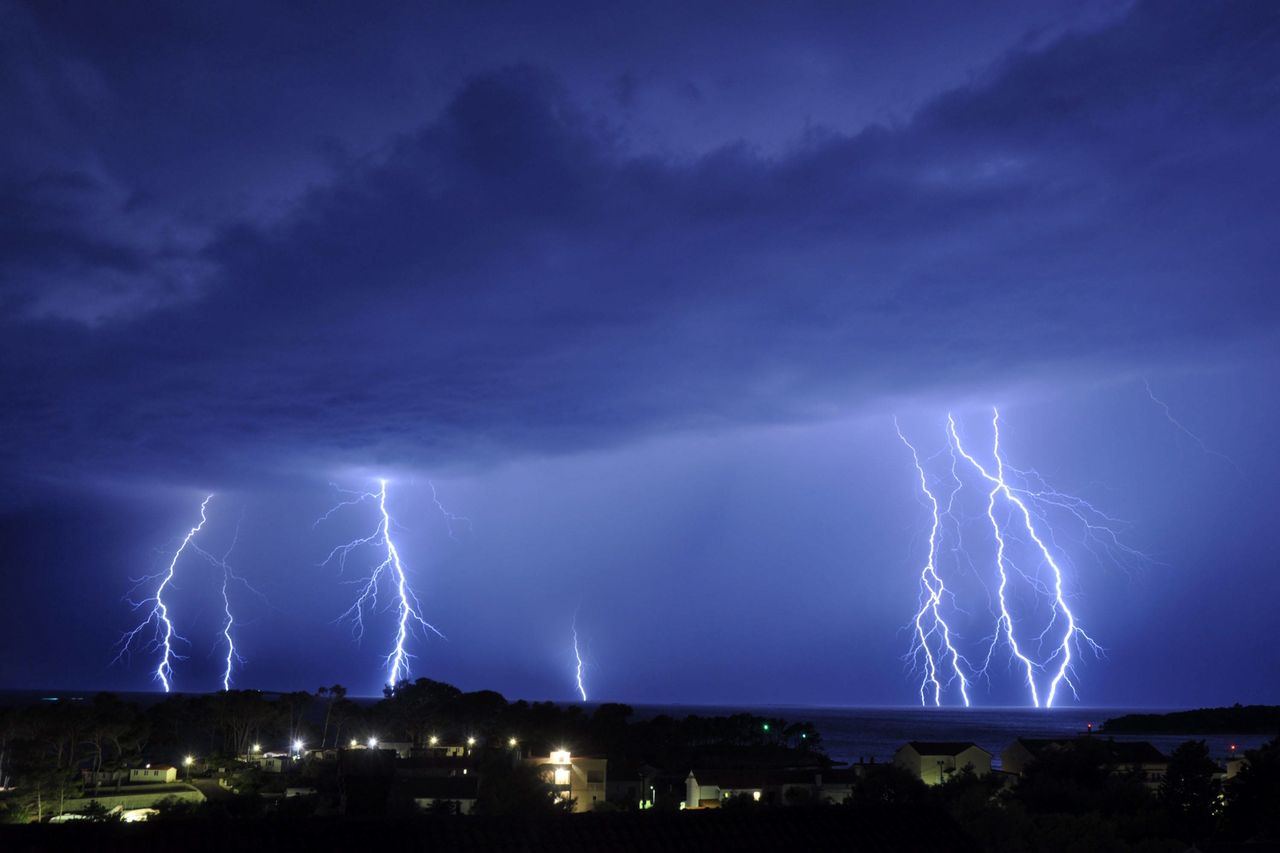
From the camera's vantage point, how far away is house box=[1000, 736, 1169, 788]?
4444 centimetres

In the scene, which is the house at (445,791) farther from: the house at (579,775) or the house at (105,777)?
the house at (105,777)

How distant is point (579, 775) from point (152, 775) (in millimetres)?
22629

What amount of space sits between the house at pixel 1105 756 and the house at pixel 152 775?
4251 centimetres

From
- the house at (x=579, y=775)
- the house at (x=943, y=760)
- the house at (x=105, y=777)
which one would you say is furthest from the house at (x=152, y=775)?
the house at (x=943, y=760)

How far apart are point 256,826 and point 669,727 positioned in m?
77.5

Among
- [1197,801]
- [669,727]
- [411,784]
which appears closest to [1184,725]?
[669,727]

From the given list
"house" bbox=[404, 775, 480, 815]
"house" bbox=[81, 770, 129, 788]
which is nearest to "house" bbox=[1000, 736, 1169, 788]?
"house" bbox=[404, 775, 480, 815]

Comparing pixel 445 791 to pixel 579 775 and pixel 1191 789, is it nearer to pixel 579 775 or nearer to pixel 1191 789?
pixel 579 775

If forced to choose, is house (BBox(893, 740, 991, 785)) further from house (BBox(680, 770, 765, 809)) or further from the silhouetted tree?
the silhouetted tree

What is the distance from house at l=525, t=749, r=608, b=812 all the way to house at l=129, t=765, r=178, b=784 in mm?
18769

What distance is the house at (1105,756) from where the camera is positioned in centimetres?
4444

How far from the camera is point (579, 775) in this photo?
48312mm

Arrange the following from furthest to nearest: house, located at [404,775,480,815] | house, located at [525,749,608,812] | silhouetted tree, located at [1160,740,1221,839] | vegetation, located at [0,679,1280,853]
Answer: house, located at [525,749,608,812] < house, located at [404,775,480,815] < silhouetted tree, located at [1160,740,1221,839] < vegetation, located at [0,679,1280,853]

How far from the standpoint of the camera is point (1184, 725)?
15850 cm
